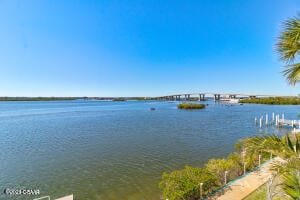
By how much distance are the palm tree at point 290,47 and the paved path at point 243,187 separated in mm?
3922

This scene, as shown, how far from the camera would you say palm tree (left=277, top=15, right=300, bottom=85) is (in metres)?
3.06

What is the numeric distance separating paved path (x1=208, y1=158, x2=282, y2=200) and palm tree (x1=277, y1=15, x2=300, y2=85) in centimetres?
392

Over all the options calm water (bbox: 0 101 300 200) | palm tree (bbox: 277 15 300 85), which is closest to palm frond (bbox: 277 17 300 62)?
palm tree (bbox: 277 15 300 85)

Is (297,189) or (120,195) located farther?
(120,195)

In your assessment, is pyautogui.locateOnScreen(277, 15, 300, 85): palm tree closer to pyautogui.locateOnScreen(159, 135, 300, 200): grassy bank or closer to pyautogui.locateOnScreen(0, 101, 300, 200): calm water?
pyautogui.locateOnScreen(159, 135, 300, 200): grassy bank

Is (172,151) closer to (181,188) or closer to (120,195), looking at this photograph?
(120,195)

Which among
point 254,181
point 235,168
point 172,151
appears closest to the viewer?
point 254,181

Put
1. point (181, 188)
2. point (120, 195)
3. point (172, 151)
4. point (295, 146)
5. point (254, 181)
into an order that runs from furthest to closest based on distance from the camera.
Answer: point (172, 151), point (120, 195), point (254, 181), point (181, 188), point (295, 146)

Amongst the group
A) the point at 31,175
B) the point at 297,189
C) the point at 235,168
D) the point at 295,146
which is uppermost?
the point at 295,146

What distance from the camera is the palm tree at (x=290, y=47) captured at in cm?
306

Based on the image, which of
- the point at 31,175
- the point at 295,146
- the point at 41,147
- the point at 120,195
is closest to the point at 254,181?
the point at 295,146

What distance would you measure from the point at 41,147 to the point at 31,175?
6.87m

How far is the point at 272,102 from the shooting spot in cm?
9094

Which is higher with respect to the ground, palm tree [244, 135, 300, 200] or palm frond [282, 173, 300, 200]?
palm tree [244, 135, 300, 200]
